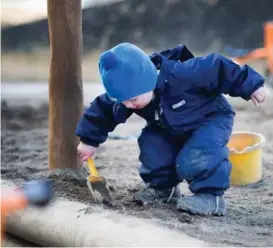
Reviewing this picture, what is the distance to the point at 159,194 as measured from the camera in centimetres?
284

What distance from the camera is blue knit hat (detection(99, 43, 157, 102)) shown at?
8.36 ft

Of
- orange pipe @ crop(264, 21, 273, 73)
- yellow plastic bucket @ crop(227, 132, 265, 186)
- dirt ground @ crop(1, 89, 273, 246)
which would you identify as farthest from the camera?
orange pipe @ crop(264, 21, 273, 73)

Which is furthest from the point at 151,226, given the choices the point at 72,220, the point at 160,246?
the point at 72,220

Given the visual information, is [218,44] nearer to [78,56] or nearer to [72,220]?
[78,56]

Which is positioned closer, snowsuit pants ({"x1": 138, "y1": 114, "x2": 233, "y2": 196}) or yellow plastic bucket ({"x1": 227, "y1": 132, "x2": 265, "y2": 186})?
snowsuit pants ({"x1": 138, "y1": 114, "x2": 233, "y2": 196})

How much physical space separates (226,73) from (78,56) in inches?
26.7

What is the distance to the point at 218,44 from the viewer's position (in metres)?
7.59

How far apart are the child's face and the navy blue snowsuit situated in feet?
0.14

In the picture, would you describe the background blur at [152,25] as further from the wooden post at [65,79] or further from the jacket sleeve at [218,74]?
the jacket sleeve at [218,74]

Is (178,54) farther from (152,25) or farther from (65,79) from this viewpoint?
(152,25)

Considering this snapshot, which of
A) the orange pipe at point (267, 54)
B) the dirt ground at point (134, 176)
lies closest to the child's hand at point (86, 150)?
the dirt ground at point (134, 176)

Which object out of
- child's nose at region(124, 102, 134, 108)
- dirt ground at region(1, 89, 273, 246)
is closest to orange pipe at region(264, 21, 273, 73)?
dirt ground at region(1, 89, 273, 246)

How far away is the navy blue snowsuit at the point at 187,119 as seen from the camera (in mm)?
2627

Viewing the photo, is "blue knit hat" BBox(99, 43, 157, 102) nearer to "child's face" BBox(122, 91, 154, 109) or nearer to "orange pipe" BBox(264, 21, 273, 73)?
"child's face" BBox(122, 91, 154, 109)
